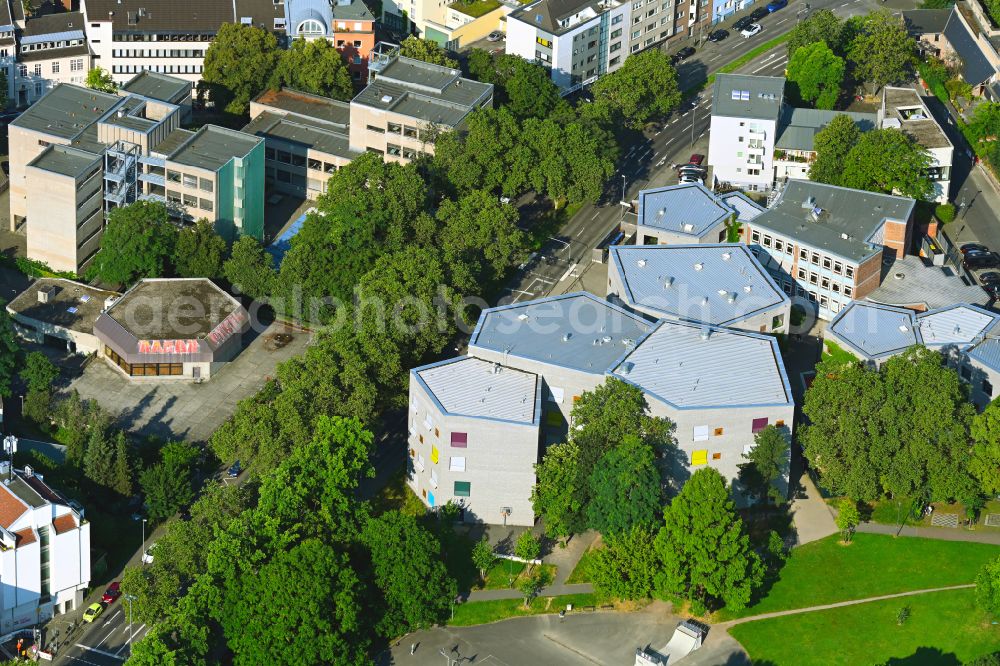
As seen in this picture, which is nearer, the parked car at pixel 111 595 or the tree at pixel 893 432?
the parked car at pixel 111 595

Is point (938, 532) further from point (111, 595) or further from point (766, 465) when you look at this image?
point (111, 595)

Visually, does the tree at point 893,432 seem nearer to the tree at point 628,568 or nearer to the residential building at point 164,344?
the tree at point 628,568

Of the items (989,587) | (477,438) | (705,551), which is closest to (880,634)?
(989,587)

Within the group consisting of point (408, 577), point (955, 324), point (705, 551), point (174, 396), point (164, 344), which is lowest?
point (174, 396)

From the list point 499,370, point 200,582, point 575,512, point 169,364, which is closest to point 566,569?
point 575,512

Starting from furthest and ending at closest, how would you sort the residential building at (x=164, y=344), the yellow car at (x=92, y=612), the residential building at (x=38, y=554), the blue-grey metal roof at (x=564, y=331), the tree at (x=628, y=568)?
the residential building at (x=164, y=344) → the blue-grey metal roof at (x=564, y=331) → the yellow car at (x=92, y=612) → the residential building at (x=38, y=554) → the tree at (x=628, y=568)

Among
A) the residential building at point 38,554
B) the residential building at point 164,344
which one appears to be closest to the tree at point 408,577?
the residential building at point 38,554
